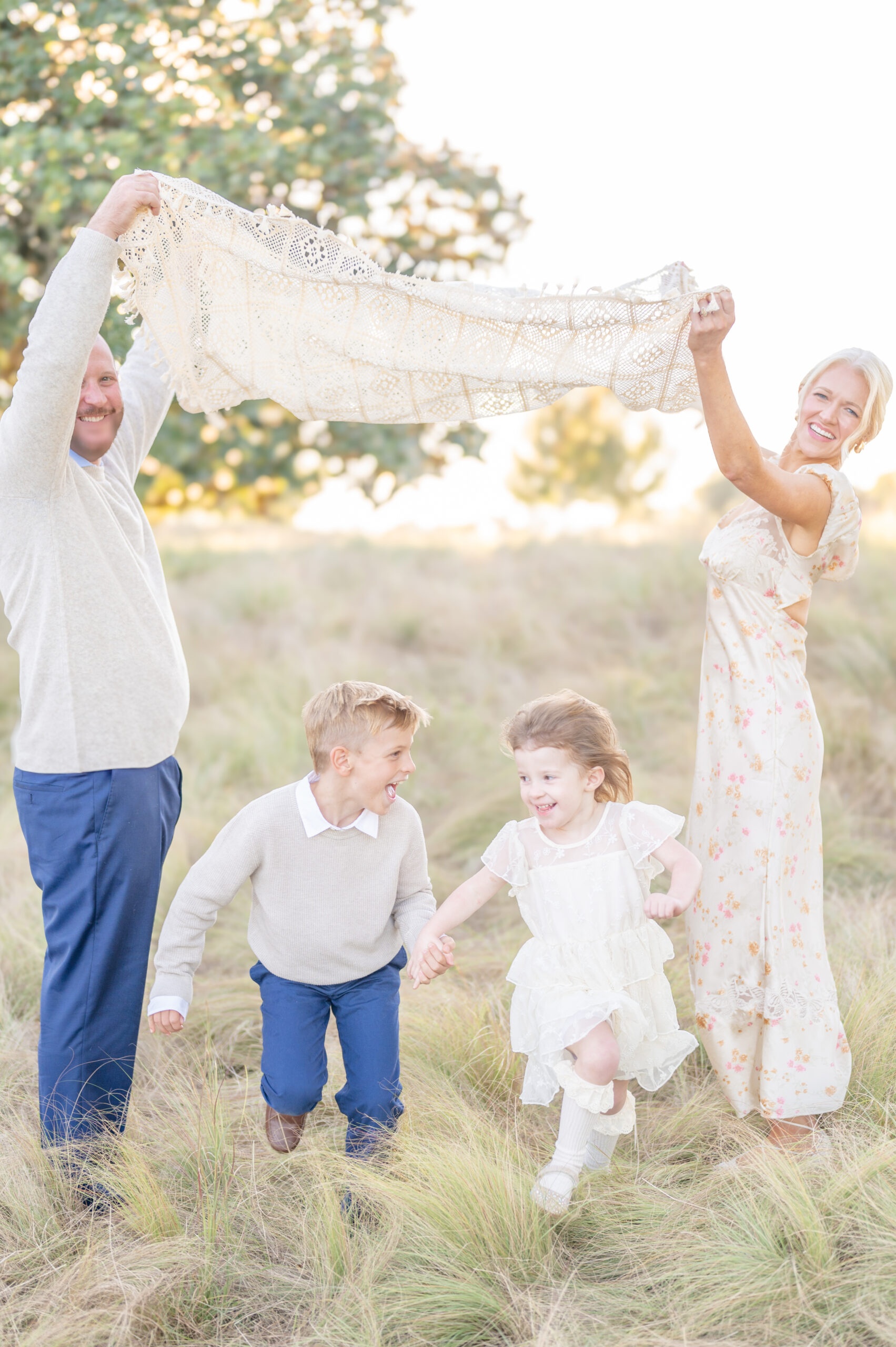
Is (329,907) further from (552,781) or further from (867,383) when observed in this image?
(867,383)

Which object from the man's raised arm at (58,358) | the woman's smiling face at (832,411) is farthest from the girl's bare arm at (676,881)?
the man's raised arm at (58,358)

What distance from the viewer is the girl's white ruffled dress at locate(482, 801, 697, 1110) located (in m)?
2.64

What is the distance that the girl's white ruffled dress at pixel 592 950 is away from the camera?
2.64 m

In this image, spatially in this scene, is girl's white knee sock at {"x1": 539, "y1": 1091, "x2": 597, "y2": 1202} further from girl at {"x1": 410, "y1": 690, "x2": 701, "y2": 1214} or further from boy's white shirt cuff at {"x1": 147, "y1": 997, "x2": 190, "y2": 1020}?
boy's white shirt cuff at {"x1": 147, "y1": 997, "x2": 190, "y2": 1020}

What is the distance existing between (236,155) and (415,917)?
3920mm

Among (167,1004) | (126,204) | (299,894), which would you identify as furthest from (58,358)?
(167,1004)

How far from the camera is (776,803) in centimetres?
286

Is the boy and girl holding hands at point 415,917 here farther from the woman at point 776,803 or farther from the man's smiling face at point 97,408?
the man's smiling face at point 97,408

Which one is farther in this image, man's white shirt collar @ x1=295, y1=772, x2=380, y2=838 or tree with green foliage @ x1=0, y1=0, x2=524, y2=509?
tree with green foliage @ x1=0, y1=0, x2=524, y2=509

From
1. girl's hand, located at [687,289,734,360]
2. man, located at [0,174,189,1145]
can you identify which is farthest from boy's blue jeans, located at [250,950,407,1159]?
girl's hand, located at [687,289,734,360]

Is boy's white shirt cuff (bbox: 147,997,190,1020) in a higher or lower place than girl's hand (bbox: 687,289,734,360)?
lower

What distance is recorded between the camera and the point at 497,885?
276 centimetres

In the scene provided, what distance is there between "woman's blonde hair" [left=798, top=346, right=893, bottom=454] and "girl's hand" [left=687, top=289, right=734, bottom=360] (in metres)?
0.41

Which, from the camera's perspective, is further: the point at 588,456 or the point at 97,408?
the point at 588,456
